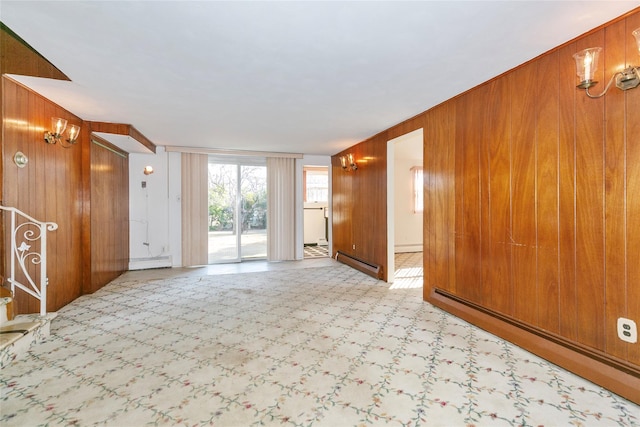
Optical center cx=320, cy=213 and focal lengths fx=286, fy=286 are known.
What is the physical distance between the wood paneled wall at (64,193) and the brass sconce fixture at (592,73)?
4.75m

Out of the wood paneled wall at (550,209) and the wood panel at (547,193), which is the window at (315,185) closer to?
the wood paneled wall at (550,209)

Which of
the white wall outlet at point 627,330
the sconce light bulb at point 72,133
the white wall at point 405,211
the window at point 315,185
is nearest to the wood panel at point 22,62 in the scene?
the sconce light bulb at point 72,133

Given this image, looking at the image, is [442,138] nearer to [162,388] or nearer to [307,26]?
[307,26]

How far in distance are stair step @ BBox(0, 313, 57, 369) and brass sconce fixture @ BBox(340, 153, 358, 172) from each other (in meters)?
4.80

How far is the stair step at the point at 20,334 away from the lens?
2236mm

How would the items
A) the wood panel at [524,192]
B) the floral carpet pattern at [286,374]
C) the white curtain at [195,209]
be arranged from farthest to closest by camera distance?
1. the white curtain at [195,209]
2. the wood panel at [524,192]
3. the floral carpet pattern at [286,374]

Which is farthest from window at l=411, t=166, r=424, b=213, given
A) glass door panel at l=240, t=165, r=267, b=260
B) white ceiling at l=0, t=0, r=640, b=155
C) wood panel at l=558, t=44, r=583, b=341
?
wood panel at l=558, t=44, r=583, b=341

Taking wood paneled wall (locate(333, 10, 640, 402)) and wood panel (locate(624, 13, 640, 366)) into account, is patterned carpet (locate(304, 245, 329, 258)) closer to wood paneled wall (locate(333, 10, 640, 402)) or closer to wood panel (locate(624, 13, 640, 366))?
wood paneled wall (locate(333, 10, 640, 402))

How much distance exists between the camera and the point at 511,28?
6.41ft

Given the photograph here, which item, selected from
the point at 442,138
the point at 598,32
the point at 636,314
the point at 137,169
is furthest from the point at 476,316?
the point at 137,169

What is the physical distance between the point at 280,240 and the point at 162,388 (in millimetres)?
4667

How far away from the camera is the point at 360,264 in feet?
18.0

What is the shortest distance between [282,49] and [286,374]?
2.45 meters

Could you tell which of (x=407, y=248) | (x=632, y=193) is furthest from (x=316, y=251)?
(x=632, y=193)
